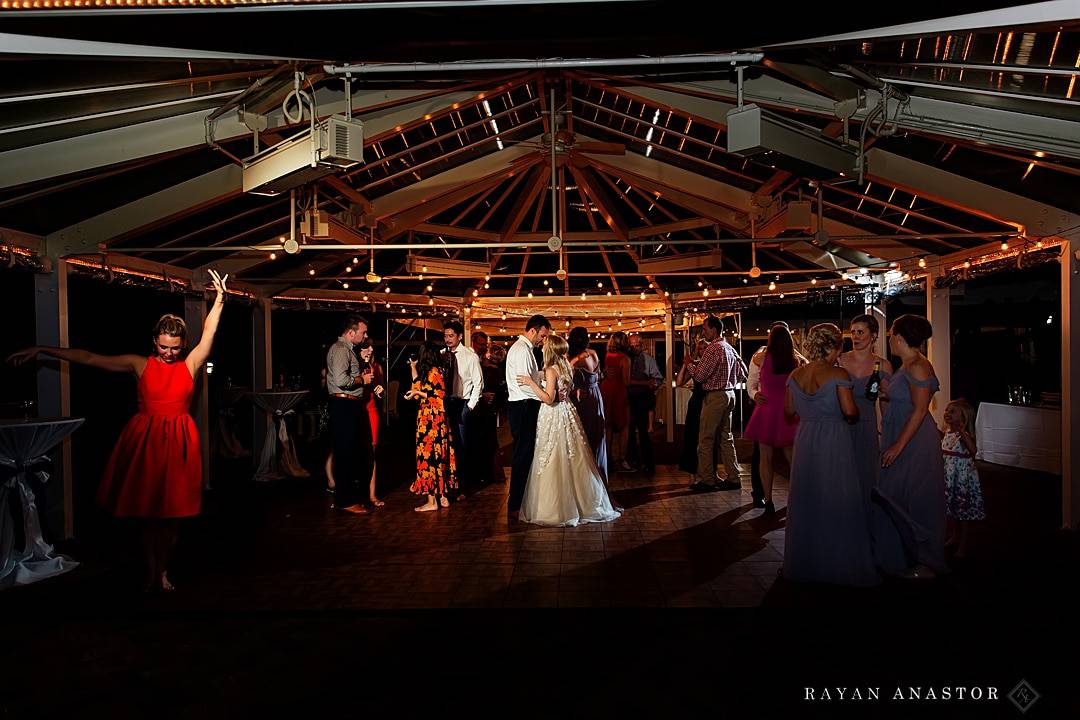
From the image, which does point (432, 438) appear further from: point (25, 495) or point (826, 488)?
point (826, 488)

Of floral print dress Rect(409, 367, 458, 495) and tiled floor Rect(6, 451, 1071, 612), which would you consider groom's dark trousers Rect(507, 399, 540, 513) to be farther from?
floral print dress Rect(409, 367, 458, 495)

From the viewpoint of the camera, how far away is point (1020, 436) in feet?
31.5

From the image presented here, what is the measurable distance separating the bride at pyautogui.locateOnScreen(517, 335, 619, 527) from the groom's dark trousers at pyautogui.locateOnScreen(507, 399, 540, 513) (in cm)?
15

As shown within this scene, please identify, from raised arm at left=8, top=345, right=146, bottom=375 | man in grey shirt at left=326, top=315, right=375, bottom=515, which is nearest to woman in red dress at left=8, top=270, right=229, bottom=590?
raised arm at left=8, top=345, right=146, bottom=375

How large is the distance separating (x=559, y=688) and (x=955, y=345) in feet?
48.8

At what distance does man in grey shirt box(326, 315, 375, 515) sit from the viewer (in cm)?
660

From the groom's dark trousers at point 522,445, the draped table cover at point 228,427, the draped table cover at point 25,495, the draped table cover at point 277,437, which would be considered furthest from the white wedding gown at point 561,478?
A: the draped table cover at point 228,427

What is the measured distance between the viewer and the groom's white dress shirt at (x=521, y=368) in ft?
21.2

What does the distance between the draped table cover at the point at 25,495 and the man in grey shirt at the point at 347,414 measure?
213 cm

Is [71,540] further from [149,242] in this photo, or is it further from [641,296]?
[641,296]

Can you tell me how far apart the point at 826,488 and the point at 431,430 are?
12.1ft

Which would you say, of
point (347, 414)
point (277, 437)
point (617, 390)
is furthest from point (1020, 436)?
point (277, 437)

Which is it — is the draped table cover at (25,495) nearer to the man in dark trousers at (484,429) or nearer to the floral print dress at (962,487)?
the man in dark trousers at (484,429)

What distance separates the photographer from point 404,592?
4348mm
